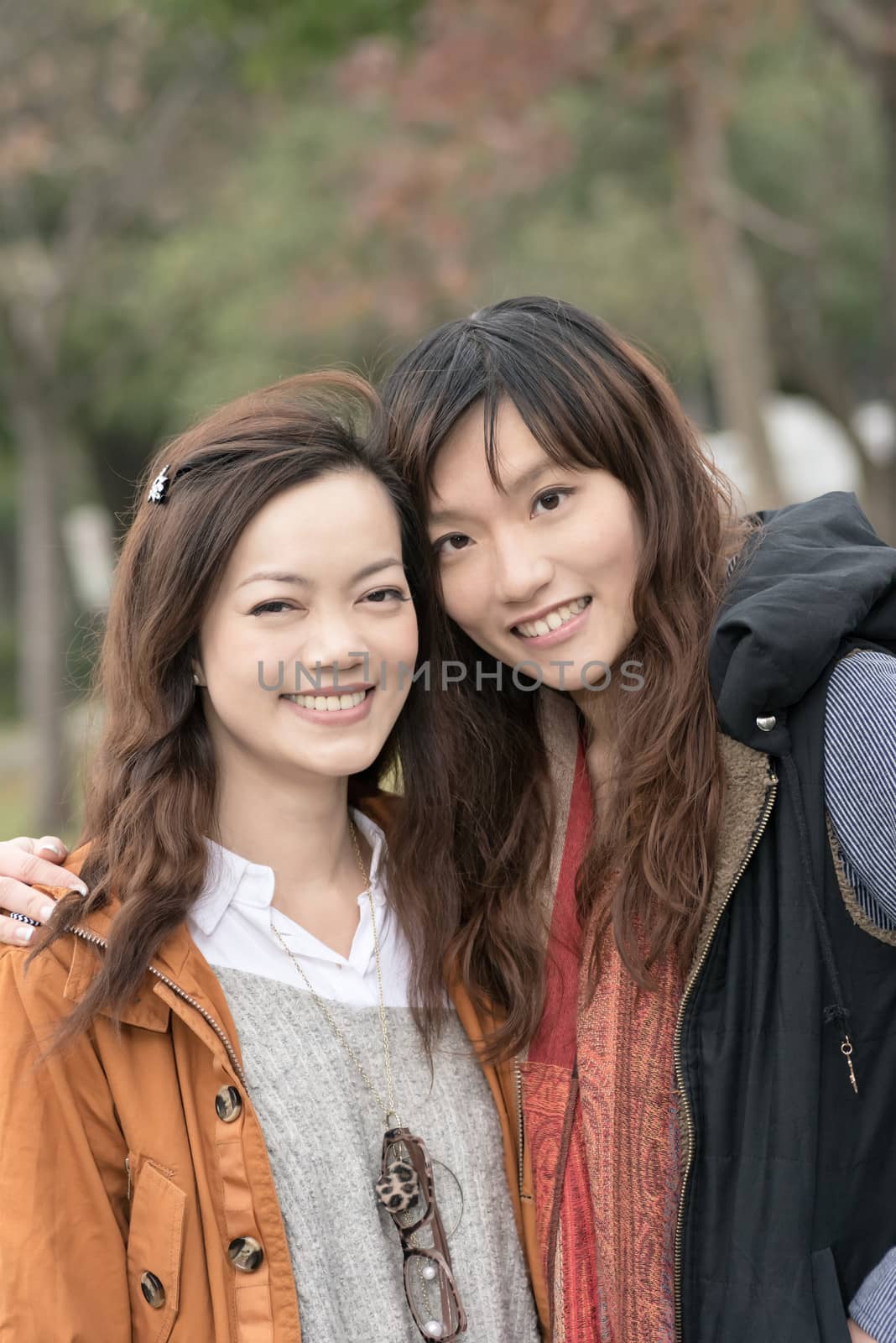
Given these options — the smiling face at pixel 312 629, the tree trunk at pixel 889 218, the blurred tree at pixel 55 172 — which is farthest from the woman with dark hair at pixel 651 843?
the blurred tree at pixel 55 172

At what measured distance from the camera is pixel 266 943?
7.91 feet

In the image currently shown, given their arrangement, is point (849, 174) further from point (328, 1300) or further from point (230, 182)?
point (328, 1300)

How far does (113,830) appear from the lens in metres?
2.37

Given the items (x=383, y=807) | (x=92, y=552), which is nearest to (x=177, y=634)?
(x=383, y=807)

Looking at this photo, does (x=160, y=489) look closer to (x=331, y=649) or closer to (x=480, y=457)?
(x=331, y=649)

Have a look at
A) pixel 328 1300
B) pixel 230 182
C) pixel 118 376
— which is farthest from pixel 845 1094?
pixel 118 376

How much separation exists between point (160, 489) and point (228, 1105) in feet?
3.53

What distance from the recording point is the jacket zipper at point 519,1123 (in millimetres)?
2467

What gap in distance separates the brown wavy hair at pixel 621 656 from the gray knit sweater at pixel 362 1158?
15 centimetres

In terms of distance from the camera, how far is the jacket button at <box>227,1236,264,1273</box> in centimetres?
207

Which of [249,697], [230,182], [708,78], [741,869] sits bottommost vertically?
[741,869]

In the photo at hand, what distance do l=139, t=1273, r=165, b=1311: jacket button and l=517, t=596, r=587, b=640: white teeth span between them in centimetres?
128

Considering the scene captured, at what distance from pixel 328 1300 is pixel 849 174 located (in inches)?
589

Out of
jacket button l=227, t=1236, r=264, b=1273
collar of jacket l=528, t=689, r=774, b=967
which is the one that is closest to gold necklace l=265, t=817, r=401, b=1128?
jacket button l=227, t=1236, r=264, b=1273
